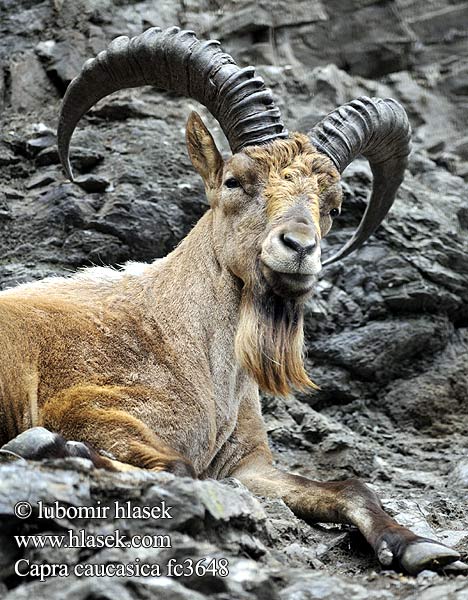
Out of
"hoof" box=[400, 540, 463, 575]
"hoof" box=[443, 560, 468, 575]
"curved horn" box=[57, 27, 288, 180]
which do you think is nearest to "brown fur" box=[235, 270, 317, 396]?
"curved horn" box=[57, 27, 288, 180]

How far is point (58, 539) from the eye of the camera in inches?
159

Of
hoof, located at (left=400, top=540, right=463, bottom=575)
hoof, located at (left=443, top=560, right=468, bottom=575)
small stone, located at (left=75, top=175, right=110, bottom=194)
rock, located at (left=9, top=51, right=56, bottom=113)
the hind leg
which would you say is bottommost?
hoof, located at (left=443, top=560, right=468, bottom=575)

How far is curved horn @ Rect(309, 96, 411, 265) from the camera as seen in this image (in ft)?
25.1

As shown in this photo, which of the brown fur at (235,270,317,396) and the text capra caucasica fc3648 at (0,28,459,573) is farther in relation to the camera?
the brown fur at (235,270,317,396)

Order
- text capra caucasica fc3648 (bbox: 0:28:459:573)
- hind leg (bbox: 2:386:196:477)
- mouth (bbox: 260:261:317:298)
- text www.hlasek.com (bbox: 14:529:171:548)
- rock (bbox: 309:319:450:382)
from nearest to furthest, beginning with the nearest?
1. text www.hlasek.com (bbox: 14:529:171:548)
2. hind leg (bbox: 2:386:196:477)
3. text capra caucasica fc3648 (bbox: 0:28:459:573)
4. mouth (bbox: 260:261:317:298)
5. rock (bbox: 309:319:450:382)

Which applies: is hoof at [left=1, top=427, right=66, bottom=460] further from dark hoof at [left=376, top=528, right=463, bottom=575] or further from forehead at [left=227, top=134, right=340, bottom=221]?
forehead at [left=227, top=134, right=340, bottom=221]

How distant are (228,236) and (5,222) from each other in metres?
3.98

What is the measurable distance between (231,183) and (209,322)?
113 cm

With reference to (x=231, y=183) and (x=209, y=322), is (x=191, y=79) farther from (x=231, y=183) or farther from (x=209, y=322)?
(x=209, y=322)

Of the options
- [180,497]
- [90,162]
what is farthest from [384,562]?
[90,162]

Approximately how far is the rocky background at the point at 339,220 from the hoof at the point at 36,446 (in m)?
1.03

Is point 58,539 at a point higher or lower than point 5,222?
higher

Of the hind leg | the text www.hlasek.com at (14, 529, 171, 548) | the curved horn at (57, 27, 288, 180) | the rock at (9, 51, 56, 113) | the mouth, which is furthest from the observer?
the rock at (9, 51, 56, 113)

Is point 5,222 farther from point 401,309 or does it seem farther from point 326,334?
point 401,309
